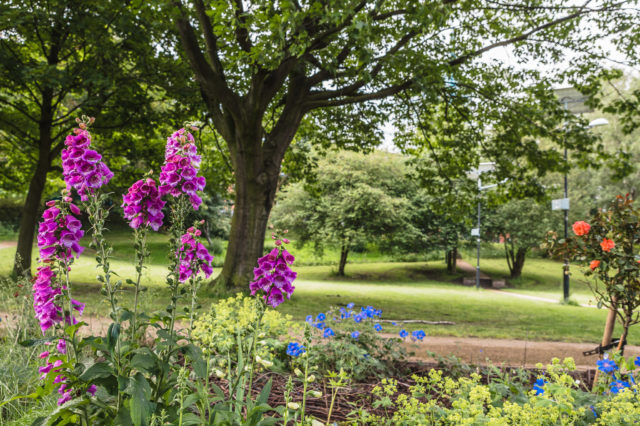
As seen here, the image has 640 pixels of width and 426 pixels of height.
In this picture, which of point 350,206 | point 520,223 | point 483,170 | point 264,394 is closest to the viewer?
point 264,394

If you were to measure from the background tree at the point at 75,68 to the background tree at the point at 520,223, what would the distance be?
20.9m

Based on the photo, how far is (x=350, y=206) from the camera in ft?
72.0

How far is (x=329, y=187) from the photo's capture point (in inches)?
917

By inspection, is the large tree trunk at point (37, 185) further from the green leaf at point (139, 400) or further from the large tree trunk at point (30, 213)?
the green leaf at point (139, 400)

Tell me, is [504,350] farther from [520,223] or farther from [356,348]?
[520,223]

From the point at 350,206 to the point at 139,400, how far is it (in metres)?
20.6

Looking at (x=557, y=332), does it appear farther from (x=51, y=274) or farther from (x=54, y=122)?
(x=54, y=122)

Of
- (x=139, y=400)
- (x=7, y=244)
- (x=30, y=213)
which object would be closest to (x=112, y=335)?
(x=139, y=400)

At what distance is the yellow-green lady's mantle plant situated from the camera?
1.54 m

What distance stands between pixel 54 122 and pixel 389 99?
9.63 meters

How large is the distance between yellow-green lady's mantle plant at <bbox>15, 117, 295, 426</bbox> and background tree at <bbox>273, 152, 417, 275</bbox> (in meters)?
19.6

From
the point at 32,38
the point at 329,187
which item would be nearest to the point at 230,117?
the point at 32,38

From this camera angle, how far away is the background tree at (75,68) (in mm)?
8516

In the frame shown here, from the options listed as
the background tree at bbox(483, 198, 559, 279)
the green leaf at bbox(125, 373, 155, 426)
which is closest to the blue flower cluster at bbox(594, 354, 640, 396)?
the green leaf at bbox(125, 373, 155, 426)
